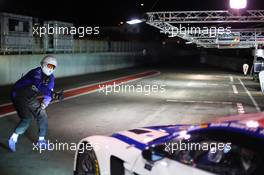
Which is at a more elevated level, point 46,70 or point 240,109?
point 46,70

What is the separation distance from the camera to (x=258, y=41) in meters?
34.1

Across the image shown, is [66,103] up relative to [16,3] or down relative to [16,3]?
down

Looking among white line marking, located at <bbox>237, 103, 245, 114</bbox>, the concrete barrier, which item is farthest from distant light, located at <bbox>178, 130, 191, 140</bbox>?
the concrete barrier

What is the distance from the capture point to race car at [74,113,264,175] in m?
3.48

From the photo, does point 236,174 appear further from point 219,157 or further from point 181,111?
point 181,111

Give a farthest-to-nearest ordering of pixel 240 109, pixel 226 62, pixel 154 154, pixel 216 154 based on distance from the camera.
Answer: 1. pixel 226 62
2. pixel 240 109
3. pixel 154 154
4. pixel 216 154

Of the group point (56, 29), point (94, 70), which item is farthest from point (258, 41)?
point (56, 29)

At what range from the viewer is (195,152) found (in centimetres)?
396

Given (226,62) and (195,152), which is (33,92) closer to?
(195,152)

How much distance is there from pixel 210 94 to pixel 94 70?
15644 millimetres

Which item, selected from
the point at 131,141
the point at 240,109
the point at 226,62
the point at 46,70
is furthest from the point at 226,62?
the point at 131,141

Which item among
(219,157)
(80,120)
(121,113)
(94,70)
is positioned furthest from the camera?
(94,70)

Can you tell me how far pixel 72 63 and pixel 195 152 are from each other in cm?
2562

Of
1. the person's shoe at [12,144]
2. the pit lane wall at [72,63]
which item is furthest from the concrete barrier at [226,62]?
the person's shoe at [12,144]
